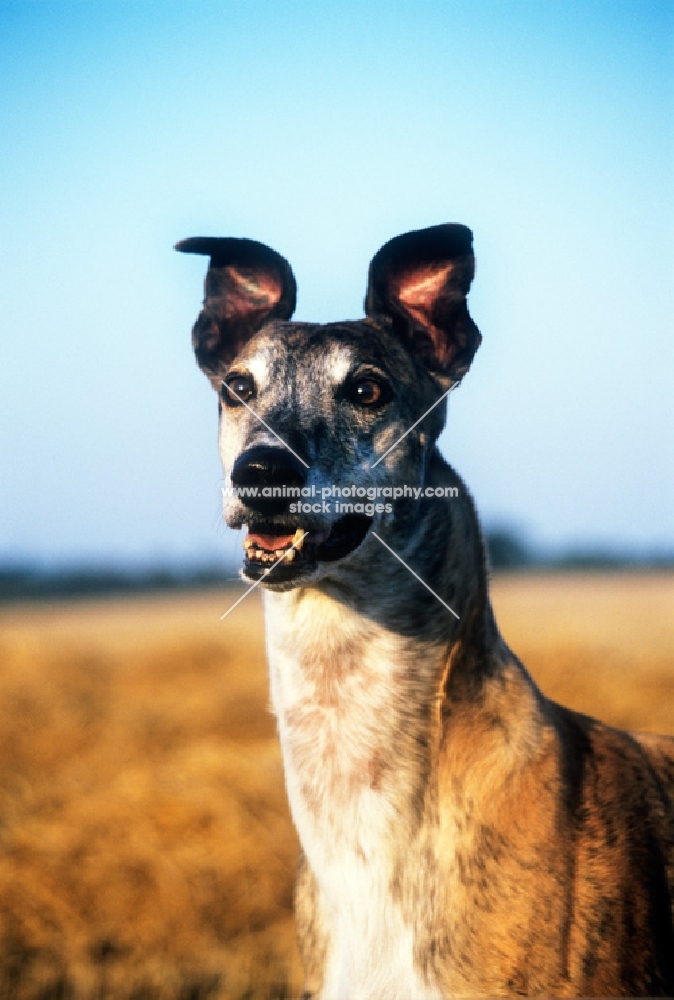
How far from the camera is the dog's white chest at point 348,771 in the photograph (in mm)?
2844

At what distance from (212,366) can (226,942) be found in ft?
10.5

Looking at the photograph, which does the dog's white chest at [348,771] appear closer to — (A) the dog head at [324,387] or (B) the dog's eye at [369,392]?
(A) the dog head at [324,387]

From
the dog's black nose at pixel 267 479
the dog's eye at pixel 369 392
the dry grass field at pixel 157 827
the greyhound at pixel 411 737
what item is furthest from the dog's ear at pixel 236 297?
the dry grass field at pixel 157 827

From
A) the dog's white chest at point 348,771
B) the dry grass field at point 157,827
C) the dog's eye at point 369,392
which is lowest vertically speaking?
the dry grass field at point 157,827

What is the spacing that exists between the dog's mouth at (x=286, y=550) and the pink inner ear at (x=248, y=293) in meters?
1.05

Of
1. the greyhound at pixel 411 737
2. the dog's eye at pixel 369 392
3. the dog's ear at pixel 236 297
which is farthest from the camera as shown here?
the dog's ear at pixel 236 297

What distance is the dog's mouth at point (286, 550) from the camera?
2828 millimetres

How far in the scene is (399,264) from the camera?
3.44m

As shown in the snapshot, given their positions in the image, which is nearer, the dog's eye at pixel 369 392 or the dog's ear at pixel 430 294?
the dog's eye at pixel 369 392

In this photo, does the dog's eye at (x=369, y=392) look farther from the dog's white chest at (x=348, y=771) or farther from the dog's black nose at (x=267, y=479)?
the dog's white chest at (x=348, y=771)

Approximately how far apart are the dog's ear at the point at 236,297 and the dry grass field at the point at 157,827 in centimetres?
290

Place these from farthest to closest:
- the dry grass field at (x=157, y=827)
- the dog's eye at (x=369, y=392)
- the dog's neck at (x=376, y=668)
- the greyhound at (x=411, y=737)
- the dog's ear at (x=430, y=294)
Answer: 1. the dry grass field at (x=157, y=827)
2. the dog's ear at (x=430, y=294)
3. the dog's eye at (x=369, y=392)
4. the dog's neck at (x=376, y=668)
5. the greyhound at (x=411, y=737)

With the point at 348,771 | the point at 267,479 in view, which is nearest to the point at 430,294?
the point at 267,479

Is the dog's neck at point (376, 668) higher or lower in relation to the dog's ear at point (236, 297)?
lower
